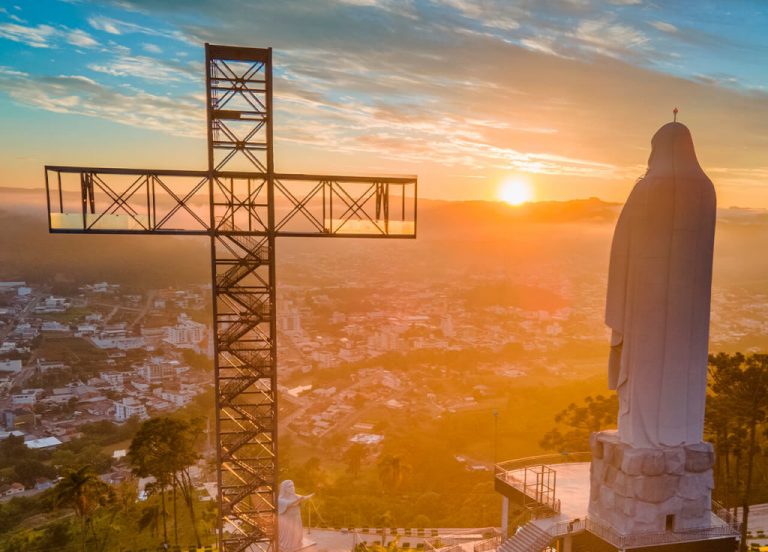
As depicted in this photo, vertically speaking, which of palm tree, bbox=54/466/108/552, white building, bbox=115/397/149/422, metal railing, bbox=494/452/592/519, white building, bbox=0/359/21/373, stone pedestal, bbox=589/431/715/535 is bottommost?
white building, bbox=115/397/149/422

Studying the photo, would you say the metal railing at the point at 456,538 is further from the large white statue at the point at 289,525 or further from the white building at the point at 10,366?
the white building at the point at 10,366

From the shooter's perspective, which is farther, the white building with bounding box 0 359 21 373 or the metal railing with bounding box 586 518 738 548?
the white building with bounding box 0 359 21 373

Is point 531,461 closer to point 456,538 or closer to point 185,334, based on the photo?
point 456,538

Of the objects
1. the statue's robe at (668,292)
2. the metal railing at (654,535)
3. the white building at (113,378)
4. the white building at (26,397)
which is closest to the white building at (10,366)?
the white building at (26,397)

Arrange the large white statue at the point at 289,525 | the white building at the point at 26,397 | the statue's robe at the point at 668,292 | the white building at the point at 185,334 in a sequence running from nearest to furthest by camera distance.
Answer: the statue's robe at the point at 668,292 < the large white statue at the point at 289,525 < the white building at the point at 26,397 < the white building at the point at 185,334

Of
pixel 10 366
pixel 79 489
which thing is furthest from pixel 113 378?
pixel 79 489

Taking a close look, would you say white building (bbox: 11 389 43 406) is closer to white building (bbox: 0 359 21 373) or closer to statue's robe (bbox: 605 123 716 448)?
white building (bbox: 0 359 21 373)

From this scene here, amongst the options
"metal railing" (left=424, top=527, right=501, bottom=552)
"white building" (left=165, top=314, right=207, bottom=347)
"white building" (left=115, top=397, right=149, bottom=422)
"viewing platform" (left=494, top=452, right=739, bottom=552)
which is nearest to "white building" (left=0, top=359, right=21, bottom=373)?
"white building" (left=115, top=397, right=149, bottom=422)

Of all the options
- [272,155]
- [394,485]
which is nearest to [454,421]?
[394,485]
